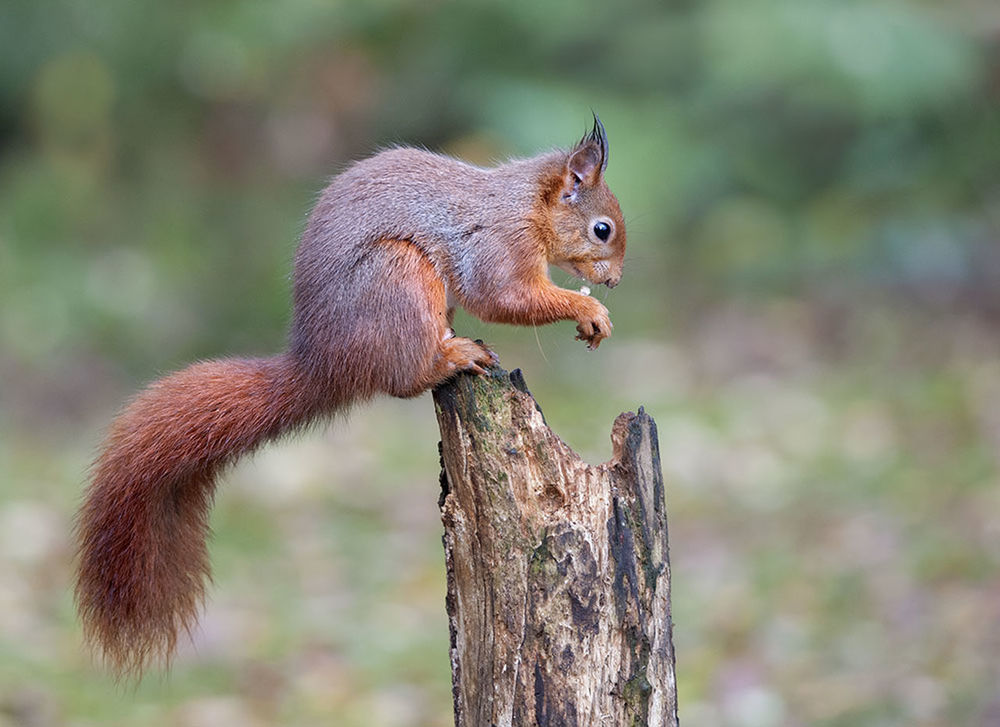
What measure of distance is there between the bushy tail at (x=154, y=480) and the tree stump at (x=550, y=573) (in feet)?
1.00

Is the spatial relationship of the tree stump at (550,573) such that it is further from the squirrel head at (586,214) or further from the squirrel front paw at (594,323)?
the squirrel head at (586,214)

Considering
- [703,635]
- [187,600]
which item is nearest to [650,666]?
[187,600]

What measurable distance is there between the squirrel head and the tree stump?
33cm

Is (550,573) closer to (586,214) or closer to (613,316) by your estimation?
(586,214)

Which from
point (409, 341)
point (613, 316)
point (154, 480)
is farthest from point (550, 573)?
point (613, 316)

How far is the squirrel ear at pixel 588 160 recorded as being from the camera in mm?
2016

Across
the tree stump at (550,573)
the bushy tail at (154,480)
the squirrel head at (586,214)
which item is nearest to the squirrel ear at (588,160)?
the squirrel head at (586,214)

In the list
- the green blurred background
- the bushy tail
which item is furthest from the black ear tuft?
the green blurred background

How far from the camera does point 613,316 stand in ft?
17.5

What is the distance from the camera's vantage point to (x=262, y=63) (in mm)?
5746

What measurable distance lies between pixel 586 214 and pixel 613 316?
10.8 ft

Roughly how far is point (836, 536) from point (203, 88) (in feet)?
12.7

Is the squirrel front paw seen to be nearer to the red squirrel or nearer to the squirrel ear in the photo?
the red squirrel

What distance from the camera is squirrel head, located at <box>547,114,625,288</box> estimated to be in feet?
6.67
